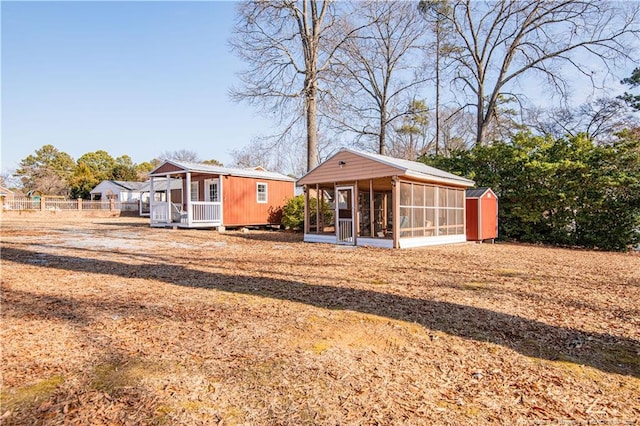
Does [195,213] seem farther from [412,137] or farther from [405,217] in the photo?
[412,137]

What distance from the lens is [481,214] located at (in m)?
13.4

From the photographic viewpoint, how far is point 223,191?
56.4 ft

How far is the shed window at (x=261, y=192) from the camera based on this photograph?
18.8 m

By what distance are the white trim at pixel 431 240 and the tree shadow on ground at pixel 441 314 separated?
20.1 feet

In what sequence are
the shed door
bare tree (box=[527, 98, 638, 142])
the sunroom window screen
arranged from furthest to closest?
bare tree (box=[527, 98, 638, 142]) → the shed door → the sunroom window screen

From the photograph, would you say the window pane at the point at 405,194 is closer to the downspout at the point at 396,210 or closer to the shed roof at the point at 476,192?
the downspout at the point at 396,210

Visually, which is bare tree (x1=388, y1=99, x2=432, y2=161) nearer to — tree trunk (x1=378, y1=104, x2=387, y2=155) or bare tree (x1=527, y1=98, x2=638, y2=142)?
tree trunk (x1=378, y1=104, x2=387, y2=155)

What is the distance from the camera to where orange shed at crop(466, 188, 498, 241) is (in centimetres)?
1342

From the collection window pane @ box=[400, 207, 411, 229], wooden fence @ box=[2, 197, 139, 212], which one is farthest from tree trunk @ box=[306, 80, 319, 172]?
wooden fence @ box=[2, 197, 139, 212]

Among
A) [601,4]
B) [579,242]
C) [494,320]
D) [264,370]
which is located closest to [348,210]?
[579,242]

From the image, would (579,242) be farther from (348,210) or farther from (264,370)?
(264,370)

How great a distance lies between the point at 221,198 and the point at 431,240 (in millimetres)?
9776

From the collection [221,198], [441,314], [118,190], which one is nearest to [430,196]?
[441,314]

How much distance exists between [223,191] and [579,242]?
14.4m
